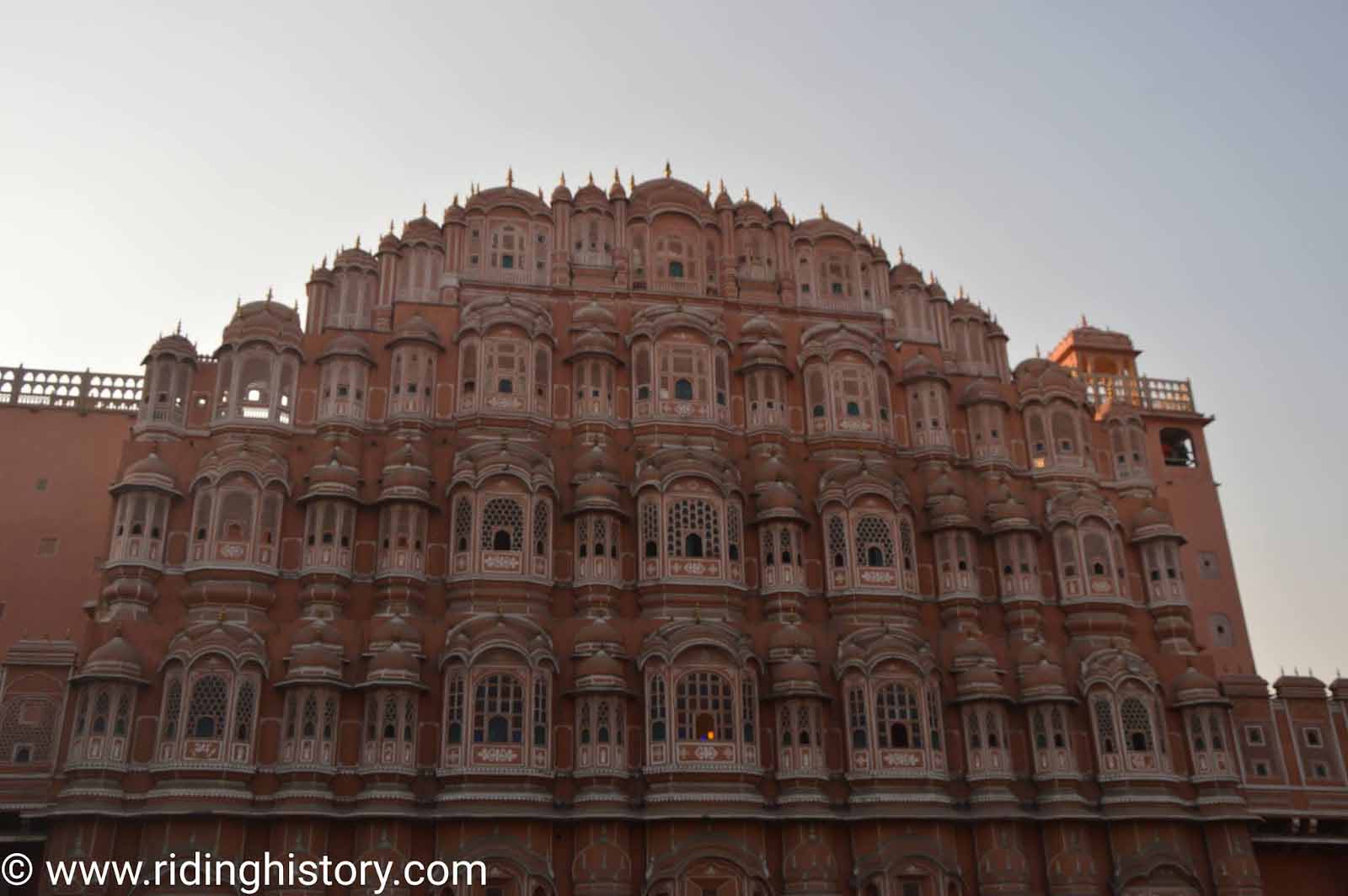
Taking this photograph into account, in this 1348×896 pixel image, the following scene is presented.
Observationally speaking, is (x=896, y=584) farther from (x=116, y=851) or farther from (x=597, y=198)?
(x=116, y=851)

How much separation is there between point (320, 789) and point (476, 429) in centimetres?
1037

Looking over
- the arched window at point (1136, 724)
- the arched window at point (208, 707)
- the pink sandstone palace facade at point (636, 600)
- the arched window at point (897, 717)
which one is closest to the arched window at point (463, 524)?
the pink sandstone palace facade at point (636, 600)

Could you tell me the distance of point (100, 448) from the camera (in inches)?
1548

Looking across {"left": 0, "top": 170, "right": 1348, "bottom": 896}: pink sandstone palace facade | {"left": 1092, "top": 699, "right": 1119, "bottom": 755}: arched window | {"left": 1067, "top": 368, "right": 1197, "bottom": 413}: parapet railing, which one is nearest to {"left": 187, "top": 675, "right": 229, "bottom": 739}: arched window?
{"left": 0, "top": 170, "right": 1348, "bottom": 896}: pink sandstone palace facade

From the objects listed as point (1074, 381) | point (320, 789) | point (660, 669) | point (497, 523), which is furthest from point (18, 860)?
point (1074, 381)

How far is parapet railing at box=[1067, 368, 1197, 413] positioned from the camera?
47.7 m

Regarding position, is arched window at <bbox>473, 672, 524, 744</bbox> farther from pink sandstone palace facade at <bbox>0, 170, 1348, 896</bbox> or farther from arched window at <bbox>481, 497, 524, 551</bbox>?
arched window at <bbox>481, 497, 524, 551</bbox>

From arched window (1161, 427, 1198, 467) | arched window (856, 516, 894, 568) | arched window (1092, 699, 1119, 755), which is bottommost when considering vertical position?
arched window (1092, 699, 1119, 755)

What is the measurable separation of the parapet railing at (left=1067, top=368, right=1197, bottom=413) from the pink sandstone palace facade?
389 inches

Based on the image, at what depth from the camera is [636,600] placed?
105 ft

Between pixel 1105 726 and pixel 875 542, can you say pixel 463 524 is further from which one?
pixel 1105 726

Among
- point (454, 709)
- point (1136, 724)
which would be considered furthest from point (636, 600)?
point (1136, 724)

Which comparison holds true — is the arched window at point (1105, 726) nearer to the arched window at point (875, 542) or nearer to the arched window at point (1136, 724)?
the arched window at point (1136, 724)

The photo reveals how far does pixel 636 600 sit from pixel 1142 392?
1009 inches
